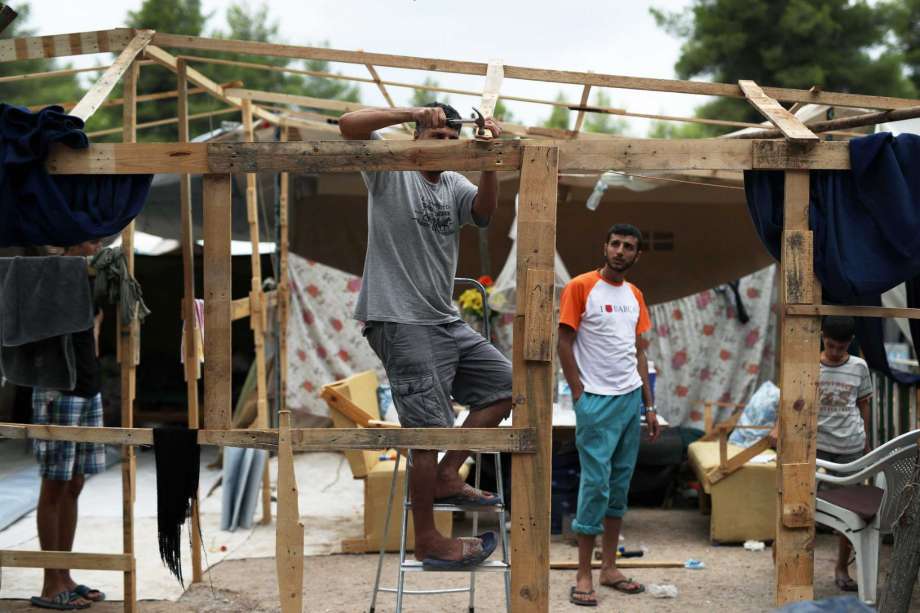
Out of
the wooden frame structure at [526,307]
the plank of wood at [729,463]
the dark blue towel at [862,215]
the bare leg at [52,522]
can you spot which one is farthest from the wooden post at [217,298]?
the plank of wood at [729,463]

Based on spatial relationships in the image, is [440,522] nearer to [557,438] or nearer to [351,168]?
[557,438]

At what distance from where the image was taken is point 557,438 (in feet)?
22.1

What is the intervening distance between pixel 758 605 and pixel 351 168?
3.16 metres

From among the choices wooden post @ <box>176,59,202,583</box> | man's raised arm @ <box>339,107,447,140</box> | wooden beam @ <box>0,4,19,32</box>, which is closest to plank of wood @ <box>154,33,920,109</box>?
wooden post @ <box>176,59,202,583</box>

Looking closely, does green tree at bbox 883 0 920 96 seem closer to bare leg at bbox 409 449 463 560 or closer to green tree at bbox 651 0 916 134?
green tree at bbox 651 0 916 134

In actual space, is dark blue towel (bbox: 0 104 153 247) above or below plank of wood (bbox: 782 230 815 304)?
above

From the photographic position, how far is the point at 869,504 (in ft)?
16.3

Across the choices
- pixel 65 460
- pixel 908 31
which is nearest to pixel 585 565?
pixel 65 460

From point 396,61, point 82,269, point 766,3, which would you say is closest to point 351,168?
point 396,61

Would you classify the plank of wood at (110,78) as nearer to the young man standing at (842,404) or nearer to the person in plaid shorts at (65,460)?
the person in plaid shorts at (65,460)

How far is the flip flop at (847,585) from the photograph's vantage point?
5.25m

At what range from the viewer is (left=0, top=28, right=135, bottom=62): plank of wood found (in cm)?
435

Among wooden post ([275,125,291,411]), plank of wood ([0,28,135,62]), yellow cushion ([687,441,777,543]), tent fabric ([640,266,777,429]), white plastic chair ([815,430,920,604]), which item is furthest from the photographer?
tent fabric ([640,266,777,429])

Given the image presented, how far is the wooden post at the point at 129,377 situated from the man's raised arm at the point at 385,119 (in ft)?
4.33
